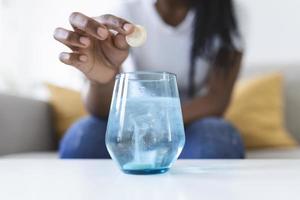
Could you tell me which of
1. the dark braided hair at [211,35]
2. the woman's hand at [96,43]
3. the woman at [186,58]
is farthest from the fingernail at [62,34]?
the dark braided hair at [211,35]

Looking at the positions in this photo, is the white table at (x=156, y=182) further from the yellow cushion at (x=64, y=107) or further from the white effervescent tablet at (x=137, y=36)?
the yellow cushion at (x=64, y=107)

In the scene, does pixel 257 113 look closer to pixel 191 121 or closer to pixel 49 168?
pixel 191 121

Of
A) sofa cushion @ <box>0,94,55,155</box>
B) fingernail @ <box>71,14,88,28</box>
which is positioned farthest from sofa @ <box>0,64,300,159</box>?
fingernail @ <box>71,14,88,28</box>

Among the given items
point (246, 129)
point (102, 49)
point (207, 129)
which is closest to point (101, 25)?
point (102, 49)

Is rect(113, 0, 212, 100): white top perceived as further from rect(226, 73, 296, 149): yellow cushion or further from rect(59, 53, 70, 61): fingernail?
rect(59, 53, 70, 61): fingernail

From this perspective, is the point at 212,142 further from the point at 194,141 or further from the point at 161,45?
the point at 161,45

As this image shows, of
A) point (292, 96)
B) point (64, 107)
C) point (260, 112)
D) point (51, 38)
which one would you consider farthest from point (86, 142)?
point (51, 38)
